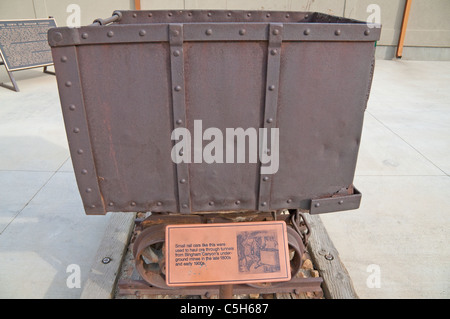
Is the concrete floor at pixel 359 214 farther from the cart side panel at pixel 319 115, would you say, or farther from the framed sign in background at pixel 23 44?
the framed sign in background at pixel 23 44

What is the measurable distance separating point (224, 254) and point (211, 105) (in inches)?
32.4

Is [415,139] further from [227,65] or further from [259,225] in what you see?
[227,65]

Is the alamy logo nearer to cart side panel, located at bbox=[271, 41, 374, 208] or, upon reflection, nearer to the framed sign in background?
cart side panel, located at bbox=[271, 41, 374, 208]

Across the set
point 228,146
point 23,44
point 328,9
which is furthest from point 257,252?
point 328,9

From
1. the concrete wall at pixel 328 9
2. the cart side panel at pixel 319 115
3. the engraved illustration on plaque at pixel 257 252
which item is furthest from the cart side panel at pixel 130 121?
the concrete wall at pixel 328 9

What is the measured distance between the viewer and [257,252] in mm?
1910

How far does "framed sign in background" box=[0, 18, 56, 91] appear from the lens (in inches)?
259

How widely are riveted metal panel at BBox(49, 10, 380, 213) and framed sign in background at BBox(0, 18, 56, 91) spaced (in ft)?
20.5

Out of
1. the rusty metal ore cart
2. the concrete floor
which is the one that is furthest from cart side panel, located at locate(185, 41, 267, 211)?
the concrete floor

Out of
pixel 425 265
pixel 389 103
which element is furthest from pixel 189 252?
pixel 389 103

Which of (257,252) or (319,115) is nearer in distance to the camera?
(319,115)

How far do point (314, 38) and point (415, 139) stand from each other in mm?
3993

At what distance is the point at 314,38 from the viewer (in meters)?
1.53

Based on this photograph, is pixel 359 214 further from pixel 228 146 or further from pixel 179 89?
pixel 179 89
